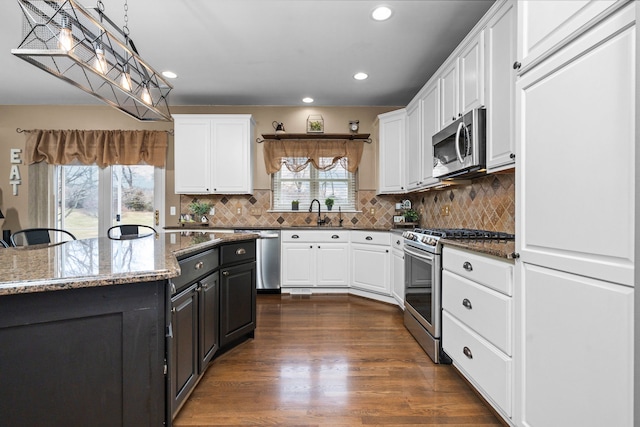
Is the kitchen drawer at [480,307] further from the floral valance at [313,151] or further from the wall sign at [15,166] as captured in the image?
the wall sign at [15,166]

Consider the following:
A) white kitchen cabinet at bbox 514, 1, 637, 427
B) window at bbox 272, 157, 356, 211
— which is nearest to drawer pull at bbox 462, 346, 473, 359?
white kitchen cabinet at bbox 514, 1, 637, 427

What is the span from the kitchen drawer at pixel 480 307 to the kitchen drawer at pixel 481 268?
37 millimetres

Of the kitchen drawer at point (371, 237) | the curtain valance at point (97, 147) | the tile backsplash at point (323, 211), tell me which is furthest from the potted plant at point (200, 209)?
the kitchen drawer at point (371, 237)

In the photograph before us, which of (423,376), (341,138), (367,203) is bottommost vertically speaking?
(423,376)

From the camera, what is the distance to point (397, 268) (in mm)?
3500

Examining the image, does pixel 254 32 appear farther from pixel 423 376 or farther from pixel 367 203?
pixel 423 376

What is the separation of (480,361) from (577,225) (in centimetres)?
100

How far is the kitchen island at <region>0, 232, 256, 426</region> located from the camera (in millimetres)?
1008

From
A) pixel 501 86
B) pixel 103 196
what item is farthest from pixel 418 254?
pixel 103 196

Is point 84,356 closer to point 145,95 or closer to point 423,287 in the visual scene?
point 145,95

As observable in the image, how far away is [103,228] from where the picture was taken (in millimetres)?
4648

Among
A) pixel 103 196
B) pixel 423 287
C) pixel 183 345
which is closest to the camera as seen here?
pixel 183 345

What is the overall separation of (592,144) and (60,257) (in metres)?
2.14

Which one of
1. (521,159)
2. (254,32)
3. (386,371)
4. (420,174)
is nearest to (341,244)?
(420,174)
